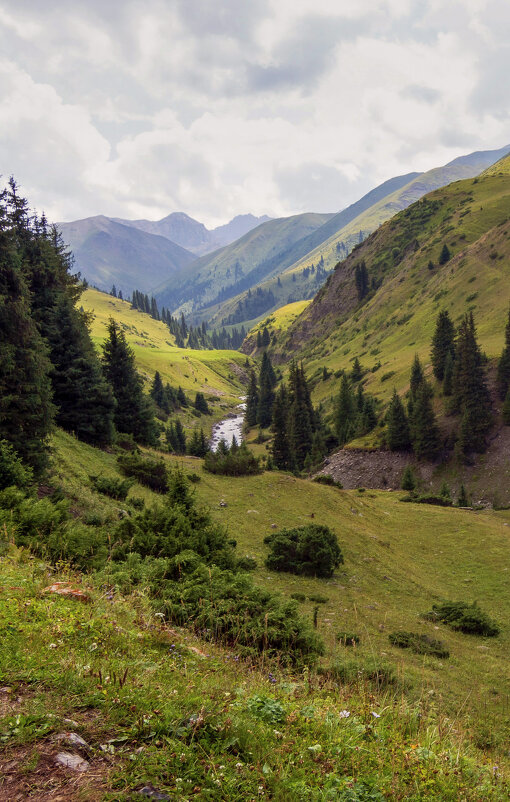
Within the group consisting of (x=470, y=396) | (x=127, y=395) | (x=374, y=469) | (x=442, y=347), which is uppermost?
(x=442, y=347)

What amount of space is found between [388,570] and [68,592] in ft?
62.4

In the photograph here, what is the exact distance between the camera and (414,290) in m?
129

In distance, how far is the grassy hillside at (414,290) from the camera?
3698 inches

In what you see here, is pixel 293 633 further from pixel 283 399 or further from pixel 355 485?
pixel 283 399

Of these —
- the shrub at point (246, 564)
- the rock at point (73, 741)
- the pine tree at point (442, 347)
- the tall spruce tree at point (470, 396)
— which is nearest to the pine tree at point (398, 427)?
the tall spruce tree at point (470, 396)

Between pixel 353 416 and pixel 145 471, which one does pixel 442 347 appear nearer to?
pixel 353 416

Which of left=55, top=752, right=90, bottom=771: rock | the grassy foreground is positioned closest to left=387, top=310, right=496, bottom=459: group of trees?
the grassy foreground

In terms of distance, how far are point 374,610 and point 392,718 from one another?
1233 cm

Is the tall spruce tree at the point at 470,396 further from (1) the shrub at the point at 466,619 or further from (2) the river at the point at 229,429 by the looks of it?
(2) the river at the point at 229,429

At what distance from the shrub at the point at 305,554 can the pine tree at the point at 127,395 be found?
949 inches

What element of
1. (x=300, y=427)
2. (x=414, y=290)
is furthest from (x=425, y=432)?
(x=414, y=290)

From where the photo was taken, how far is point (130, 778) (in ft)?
11.6

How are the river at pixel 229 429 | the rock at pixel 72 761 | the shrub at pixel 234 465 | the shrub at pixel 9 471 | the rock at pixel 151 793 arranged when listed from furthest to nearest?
the river at pixel 229 429 < the shrub at pixel 234 465 < the shrub at pixel 9 471 < the rock at pixel 72 761 < the rock at pixel 151 793

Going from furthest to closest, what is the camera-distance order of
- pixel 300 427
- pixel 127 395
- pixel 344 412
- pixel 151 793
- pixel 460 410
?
pixel 344 412, pixel 300 427, pixel 460 410, pixel 127 395, pixel 151 793
